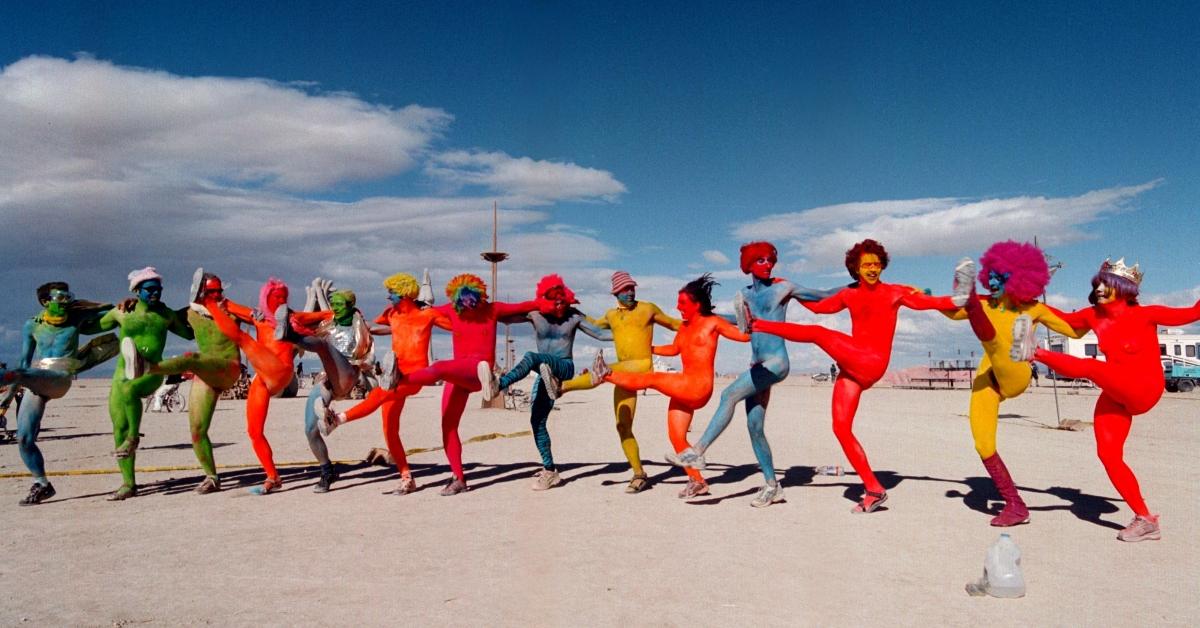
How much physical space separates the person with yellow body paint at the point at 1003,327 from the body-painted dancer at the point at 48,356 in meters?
9.29

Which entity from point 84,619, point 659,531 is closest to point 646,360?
point 659,531

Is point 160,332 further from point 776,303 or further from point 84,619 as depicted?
point 776,303

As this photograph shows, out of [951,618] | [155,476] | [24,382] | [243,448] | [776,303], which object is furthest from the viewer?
[243,448]

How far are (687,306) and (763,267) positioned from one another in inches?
36.4

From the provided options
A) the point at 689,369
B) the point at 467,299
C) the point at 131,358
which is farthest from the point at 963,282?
the point at 131,358

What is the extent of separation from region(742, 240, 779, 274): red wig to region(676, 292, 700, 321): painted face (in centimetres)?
69

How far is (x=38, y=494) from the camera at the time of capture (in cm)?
875

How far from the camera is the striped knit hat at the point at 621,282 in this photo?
8.79 m

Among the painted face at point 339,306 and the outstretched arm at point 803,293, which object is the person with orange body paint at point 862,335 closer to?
the outstretched arm at point 803,293

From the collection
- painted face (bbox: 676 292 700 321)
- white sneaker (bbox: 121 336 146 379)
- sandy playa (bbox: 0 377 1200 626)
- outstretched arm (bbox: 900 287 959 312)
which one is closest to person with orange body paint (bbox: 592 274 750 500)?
painted face (bbox: 676 292 700 321)

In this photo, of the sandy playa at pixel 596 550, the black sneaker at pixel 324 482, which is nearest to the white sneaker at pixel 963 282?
the sandy playa at pixel 596 550

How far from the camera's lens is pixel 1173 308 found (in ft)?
21.4

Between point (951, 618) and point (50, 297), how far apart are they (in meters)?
9.97

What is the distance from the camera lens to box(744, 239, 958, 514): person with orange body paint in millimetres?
7320
